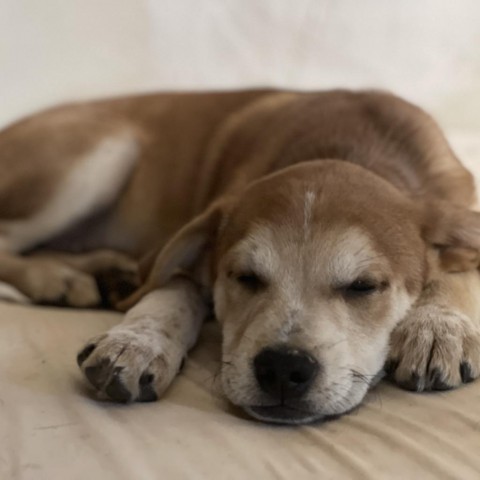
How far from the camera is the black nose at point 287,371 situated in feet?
5.22

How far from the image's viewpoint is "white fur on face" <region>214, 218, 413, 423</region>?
5.35 ft

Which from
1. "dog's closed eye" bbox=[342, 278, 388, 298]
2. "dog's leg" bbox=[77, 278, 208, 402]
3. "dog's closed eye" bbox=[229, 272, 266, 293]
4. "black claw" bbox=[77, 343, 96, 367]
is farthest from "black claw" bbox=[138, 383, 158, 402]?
"dog's closed eye" bbox=[342, 278, 388, 298]

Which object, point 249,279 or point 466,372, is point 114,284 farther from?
point 466,372

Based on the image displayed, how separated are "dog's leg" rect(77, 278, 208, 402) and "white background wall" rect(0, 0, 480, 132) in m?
1.17

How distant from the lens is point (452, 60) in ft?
11.1

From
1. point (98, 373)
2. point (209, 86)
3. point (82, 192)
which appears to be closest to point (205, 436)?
point (98, 373)

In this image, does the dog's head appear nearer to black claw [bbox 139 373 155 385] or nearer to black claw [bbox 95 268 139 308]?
black claw [bbox 139 373 155 385]

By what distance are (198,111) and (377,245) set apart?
1136mm

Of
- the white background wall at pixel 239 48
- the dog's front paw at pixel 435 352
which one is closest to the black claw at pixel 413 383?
the dog's front paw at pixel 435 352

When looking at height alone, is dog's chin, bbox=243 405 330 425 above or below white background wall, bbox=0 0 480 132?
below

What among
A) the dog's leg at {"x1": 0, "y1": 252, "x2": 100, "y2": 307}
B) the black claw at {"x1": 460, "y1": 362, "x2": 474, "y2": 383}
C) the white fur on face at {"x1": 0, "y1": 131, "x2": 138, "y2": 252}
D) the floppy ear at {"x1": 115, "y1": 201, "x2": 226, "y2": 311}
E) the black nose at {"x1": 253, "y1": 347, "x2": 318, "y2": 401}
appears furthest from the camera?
the white fur on face at {"x1": 0, "y1": 131, "x2": 138, "y2": 252}

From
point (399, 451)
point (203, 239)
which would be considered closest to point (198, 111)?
point (203, 239)

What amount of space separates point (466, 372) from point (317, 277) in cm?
32

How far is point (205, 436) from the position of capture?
1.50 metres
